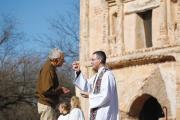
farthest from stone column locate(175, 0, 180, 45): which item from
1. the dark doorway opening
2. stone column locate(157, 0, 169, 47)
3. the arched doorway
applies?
the dark doorway opening

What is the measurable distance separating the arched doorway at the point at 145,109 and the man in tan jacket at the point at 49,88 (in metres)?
7.79

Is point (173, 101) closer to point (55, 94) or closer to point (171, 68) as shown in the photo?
point (171, 68)

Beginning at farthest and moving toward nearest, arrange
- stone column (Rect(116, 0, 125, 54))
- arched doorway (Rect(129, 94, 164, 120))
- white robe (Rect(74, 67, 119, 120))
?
stone column (Rect(116, 0, 125, 54)), arched doorway (Rect(129, 94, 164, 120)), white robe (Rect(74, 67, 119, 120))

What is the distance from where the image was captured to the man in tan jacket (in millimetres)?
8461

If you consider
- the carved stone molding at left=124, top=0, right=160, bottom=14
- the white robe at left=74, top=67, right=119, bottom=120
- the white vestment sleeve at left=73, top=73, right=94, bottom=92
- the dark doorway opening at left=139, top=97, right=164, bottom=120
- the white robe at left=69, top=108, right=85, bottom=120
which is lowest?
the dark doorway opening at left=139, top=97, right=164, bottom=120

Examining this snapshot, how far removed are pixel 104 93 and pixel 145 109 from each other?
9446 mm

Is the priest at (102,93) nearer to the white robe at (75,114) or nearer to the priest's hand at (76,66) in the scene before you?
the priest's hand at (76,66)

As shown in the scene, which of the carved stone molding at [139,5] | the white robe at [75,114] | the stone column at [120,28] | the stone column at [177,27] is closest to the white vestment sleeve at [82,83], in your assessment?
the white robe at [75,114]

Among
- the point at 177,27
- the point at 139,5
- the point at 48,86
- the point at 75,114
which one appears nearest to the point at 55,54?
the point at 48,86

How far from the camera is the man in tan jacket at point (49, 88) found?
27.8 ft

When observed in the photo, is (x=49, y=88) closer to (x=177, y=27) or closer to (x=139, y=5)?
(x=177, y=27)

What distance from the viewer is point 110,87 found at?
7.70 meters

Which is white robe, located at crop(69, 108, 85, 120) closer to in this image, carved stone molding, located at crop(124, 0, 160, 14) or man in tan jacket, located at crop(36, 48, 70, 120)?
man in tan jacket, located at crop(36, 48, 70, 120)

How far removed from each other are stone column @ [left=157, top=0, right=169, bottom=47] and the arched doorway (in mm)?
1801
